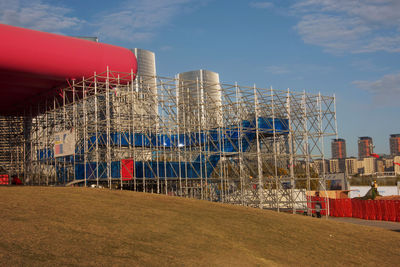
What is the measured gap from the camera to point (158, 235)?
45.7 ft

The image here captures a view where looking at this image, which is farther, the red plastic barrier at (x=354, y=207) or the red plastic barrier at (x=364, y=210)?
the red plastic barrier at (x=354, y=207)

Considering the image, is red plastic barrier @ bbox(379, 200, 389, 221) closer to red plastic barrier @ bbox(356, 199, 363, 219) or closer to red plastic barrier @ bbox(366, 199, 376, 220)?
red plastic barrier @ bbox(366, 199, 376, 220)

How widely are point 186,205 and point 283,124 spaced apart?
16587 mm

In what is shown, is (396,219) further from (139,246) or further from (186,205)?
(139,246)

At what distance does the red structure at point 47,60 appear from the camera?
84.5 ft

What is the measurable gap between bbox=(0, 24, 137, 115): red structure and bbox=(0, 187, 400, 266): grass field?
31.0 ft

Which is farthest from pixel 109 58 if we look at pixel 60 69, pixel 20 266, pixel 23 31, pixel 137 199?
pixel 20 266

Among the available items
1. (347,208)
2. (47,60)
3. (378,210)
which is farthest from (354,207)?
(47,60)

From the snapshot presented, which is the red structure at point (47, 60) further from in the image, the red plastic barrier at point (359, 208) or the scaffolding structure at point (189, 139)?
the red plastic barrier at point (359, 208)

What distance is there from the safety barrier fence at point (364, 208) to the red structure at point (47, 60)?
16567 mm

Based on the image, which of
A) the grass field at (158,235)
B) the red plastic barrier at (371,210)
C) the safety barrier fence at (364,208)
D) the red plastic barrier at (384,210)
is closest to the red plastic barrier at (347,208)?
the safety barrier fence at (364,208)

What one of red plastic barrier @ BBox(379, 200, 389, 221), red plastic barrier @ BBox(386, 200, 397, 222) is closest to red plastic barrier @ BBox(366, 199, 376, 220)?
red plastic barrier @ BBox(379, 200, 389, 221)

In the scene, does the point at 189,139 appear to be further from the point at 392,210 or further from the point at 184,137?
the point at 392,210

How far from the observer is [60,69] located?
91.2 ft
